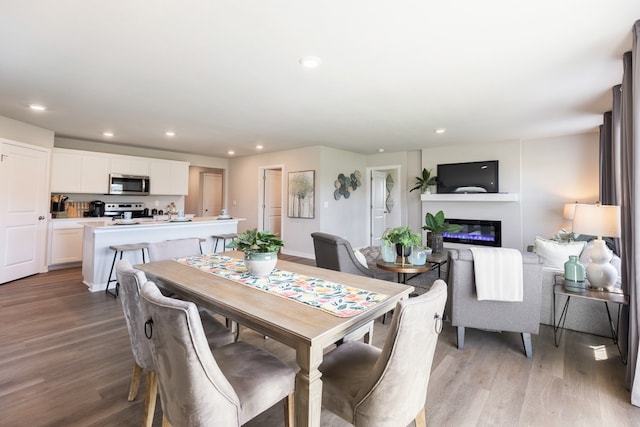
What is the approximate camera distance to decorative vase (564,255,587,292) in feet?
7.98

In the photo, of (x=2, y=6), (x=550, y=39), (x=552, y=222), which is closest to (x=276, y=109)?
(x=2, y=6)

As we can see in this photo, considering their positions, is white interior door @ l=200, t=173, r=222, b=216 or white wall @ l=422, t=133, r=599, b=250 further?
white interior door @ l=200, t=173, r=222, b=216

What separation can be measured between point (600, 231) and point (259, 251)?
262 cm

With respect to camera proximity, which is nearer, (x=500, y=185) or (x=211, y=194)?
(x=500, y=185)

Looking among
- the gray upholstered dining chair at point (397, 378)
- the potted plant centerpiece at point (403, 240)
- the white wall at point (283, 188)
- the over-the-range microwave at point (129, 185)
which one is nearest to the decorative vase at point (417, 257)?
the potted plant centerpiece at point (403, 240)

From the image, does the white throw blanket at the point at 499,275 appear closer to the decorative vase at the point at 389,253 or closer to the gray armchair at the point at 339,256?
the decorative vase at the point at 389,253

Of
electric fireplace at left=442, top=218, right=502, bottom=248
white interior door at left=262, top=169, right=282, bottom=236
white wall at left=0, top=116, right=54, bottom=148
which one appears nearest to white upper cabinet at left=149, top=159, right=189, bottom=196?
white wall at left=0, top=116, right=54, bottom=148

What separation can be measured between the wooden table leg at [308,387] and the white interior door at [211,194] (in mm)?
8024

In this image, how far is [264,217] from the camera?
7332 millimetres

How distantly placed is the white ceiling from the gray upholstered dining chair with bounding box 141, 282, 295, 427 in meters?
1.77

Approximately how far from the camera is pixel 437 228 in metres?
3.74

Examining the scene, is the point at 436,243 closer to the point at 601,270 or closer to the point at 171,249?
the point at 601,270

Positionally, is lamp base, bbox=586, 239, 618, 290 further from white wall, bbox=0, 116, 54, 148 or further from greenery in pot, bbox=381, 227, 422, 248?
white wall, bbox=0, 116, 54, 148

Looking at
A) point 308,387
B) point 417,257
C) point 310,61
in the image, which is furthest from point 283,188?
point 308,387
